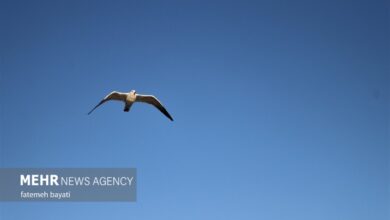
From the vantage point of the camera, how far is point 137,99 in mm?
8148

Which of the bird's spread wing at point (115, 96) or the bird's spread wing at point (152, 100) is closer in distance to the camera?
the bird's spread wing at point (115, 96)

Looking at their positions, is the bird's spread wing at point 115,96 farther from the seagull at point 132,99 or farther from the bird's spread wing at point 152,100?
the bird's spread wing at point 152,100

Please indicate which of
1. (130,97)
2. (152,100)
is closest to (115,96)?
(130,97)

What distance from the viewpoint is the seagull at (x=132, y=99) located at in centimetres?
786

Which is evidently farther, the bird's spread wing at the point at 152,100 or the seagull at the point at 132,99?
the bird's spread wing at the point at 152,100

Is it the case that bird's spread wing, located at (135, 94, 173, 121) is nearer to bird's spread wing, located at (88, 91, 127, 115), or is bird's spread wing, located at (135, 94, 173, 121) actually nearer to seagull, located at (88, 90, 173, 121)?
seagull, located at (88, 90, 173, 121)

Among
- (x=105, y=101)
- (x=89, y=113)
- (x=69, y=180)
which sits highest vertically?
(x=105, y=101)

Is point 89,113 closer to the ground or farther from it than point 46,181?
farther from it

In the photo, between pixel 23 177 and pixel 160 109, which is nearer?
pixel 23 177

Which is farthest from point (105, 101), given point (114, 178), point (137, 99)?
point (114, 178)

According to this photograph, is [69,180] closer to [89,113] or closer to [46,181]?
[46,181]

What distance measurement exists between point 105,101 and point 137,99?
56 centimetres

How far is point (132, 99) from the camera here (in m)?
7.96

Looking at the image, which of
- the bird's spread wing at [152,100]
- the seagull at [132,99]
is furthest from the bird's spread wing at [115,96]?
the bird's spread wing at [152,100]
